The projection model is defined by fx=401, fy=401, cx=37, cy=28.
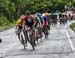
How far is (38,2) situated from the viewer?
93750 millimetres

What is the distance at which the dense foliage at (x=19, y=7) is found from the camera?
63959 millimetres

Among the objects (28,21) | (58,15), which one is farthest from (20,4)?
(28,21)

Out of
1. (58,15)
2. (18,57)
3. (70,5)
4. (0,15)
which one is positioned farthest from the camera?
(70,5)

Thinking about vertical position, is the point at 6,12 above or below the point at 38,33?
below

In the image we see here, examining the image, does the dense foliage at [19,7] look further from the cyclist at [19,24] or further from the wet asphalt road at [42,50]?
the cyclist at [19,24]

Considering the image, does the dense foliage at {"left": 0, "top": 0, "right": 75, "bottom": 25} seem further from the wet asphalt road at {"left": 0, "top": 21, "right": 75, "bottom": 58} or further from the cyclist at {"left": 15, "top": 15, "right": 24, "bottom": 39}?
the cyclist at {"left": 15, "top": 15, "right": 24, "bottom": 39}

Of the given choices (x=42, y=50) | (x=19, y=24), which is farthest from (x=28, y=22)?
(x=42, y=50)

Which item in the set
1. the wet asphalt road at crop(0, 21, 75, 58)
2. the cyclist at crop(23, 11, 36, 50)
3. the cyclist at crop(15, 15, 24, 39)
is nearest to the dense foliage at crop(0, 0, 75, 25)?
the wet asphalt road at crop(0, 21, 75, 58)

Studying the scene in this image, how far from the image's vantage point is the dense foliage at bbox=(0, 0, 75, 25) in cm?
6396

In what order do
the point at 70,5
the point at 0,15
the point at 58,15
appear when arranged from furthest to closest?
the point at 70,5
the point at 0,15
the point at 58,15

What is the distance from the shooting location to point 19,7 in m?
73.9

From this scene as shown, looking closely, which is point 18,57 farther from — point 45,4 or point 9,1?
point 45,4

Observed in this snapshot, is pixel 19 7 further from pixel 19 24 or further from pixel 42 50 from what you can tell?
pixel 42 50

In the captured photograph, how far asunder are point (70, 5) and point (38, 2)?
26.8 meters
